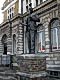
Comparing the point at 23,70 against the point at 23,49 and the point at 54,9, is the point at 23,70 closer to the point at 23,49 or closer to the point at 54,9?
the point at 54,9

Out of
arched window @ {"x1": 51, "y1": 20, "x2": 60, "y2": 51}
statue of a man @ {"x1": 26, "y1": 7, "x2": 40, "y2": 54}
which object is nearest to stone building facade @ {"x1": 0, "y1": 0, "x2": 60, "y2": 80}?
arched window @ {"x1": 51, "y1": 20, "x2": 60, "y2": 51}

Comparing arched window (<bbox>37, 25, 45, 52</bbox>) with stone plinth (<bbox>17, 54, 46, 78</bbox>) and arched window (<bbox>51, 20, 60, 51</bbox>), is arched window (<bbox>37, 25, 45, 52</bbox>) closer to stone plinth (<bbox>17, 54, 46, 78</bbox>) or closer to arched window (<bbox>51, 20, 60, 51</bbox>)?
arched window (<bbox>51, 20, 60, 51</bbox>)

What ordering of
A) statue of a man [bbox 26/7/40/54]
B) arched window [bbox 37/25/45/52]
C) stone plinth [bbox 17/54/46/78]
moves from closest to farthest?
stone plinth [bbox 17/54/46/78] < statue of a man [bbox 26/7/40/54] < arched window [bbox 37/25/45/52]

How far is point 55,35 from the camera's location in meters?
20.5

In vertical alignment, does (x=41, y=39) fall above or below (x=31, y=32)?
above

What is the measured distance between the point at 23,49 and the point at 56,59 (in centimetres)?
793

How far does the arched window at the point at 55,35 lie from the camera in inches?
792

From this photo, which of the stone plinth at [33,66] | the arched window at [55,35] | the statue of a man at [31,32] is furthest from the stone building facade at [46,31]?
the stone plinth at [33,66]

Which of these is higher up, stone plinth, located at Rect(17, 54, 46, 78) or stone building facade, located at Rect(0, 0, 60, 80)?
stone building facade, located at Rect(0, 0, 60, 80)

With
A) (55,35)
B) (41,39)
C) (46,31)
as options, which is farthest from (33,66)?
(41,39)

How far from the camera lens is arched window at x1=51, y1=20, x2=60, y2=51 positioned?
66.0ft

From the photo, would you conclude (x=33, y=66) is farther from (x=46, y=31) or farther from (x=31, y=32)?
(x=46, y=31)

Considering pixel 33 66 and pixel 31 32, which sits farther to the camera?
pixel 31 32

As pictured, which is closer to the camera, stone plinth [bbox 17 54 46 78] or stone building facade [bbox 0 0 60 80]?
stone plinth [bbox 17 54 46 78]
